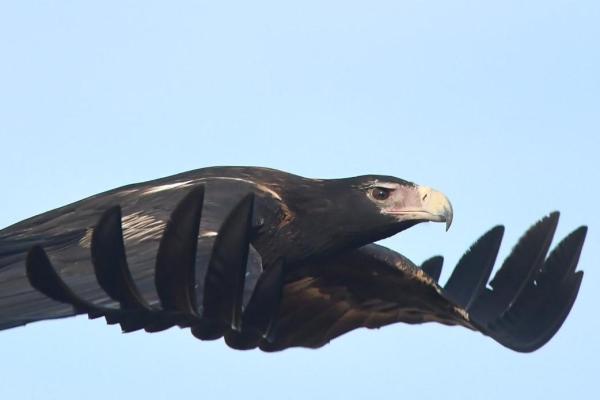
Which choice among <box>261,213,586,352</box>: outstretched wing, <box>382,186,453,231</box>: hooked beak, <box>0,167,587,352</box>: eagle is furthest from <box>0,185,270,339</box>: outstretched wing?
<box>261,213,586,352</box>: outstretched wing

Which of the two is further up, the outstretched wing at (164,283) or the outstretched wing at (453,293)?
the outstretched wing at (164,283)

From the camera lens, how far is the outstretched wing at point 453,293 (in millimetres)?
17203

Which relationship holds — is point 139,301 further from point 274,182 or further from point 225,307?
point 274,182

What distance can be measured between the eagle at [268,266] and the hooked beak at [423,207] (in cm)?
1

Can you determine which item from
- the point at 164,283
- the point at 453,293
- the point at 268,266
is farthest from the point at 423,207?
the point at 164,283

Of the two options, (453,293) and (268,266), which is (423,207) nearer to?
(268,266)

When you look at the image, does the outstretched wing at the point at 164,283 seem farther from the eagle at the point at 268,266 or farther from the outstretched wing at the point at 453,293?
the outstretched wing at the point at 453,293

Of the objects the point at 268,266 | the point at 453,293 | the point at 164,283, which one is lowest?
the point at 453,293

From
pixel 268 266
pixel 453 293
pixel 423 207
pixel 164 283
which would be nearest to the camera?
pixel 164 283

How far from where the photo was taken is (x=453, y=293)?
18.0 m

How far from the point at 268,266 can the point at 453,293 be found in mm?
4205

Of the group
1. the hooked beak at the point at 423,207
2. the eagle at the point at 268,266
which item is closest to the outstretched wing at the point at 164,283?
the eagle at the point at 268,266

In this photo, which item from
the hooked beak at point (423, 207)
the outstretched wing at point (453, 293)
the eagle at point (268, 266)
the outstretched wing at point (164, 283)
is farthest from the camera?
the outstretched wing at point (453, 293)

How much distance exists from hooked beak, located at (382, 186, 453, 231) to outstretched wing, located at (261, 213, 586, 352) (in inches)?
41.8
